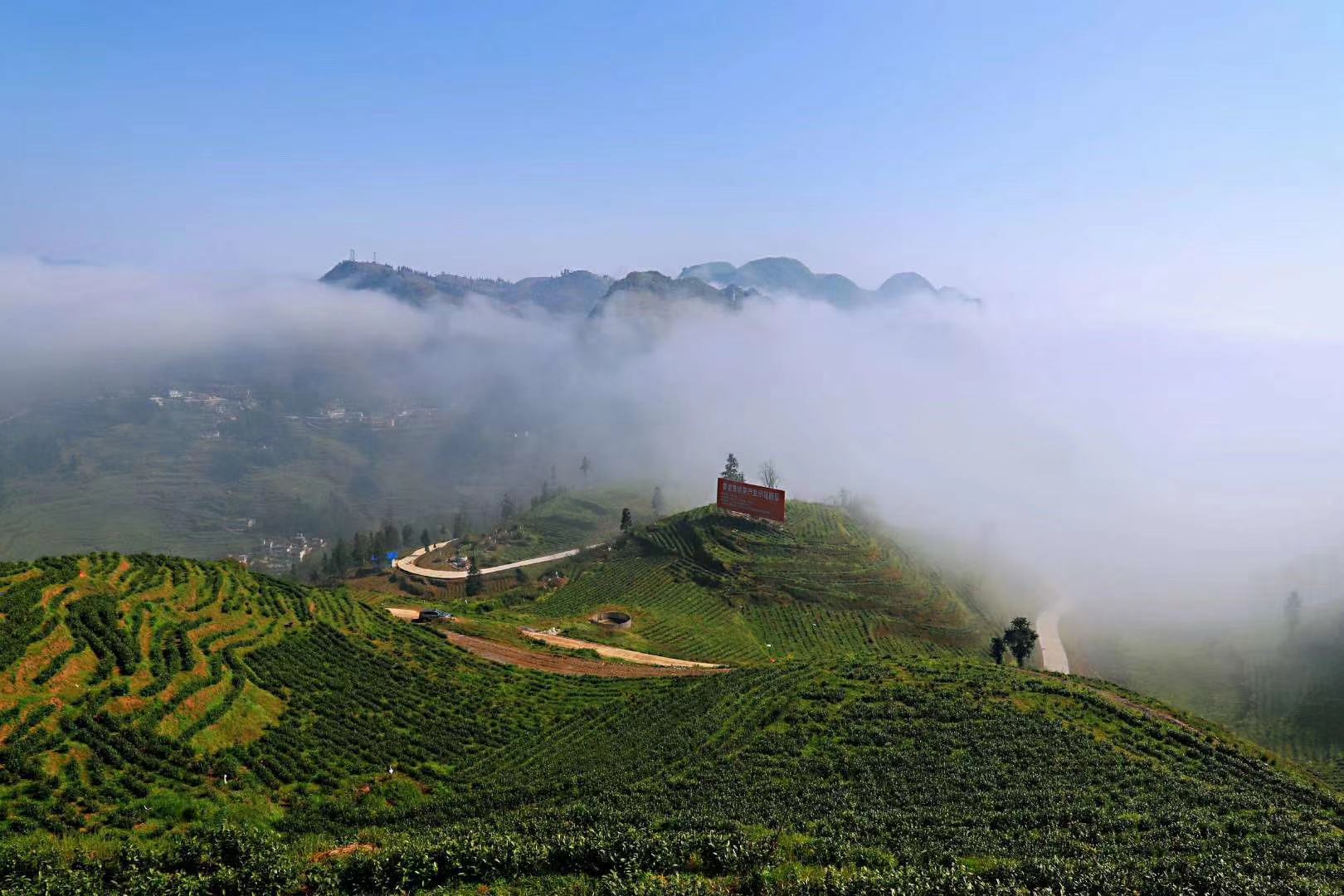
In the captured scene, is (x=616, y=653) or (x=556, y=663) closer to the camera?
(x=556, y=663)

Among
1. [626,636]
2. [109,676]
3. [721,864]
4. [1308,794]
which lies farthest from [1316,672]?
[109,676]

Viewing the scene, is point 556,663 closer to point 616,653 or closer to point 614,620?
point 616,653

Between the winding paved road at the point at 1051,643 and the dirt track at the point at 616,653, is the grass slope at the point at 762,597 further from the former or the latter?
the winding paved road at the point at 1051,643

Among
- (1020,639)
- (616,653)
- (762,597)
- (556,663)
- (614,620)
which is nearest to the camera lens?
(556,663)

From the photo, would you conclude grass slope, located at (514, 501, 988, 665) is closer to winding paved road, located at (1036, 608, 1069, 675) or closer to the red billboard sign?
the red billboard sign

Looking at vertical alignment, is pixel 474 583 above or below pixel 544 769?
below

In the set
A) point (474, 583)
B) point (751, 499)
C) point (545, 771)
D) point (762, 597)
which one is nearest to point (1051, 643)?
point (762, 597)
